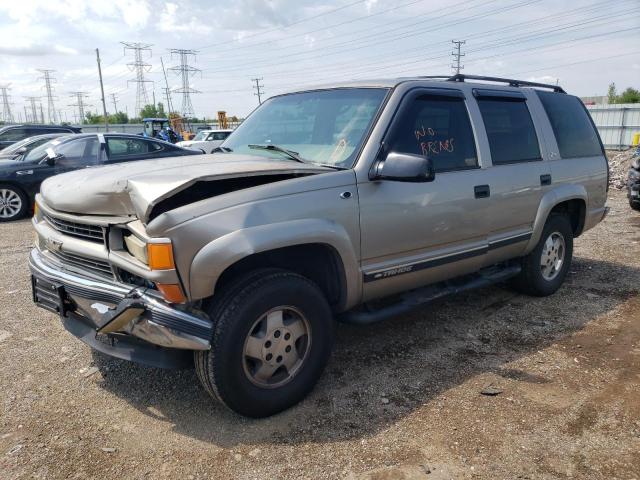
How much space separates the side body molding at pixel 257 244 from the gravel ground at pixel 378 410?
89cm

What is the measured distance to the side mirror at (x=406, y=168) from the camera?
3.19 m

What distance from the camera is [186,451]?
9.26ft

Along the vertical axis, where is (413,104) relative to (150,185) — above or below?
above

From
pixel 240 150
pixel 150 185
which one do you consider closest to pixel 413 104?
pixel 240 150

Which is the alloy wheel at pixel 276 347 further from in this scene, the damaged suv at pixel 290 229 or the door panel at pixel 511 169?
the door panel at pixel 511 169

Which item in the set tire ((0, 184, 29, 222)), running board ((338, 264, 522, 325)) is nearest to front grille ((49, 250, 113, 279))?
running board ((338, 264, 522, 325))

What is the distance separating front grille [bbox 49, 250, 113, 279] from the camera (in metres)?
3.02

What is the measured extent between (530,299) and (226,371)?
11.6 ft

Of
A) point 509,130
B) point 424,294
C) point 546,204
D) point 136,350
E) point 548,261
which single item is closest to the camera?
point 136,350

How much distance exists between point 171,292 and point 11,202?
889 centimetres

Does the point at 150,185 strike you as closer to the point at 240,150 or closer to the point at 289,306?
the point at 289,306

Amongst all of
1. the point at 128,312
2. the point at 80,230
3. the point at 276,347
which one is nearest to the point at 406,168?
the point at 276,347

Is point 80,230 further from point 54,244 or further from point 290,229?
point 290,229

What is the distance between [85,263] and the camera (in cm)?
317
